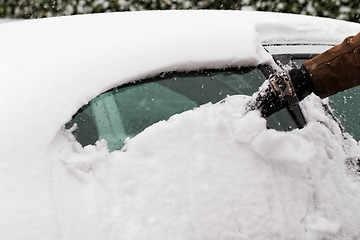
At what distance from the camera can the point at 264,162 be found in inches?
59.6

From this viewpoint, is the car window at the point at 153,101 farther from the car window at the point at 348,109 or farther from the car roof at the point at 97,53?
the car window at the point at 348,109

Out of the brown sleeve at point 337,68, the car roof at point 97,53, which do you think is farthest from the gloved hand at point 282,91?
the car roof at point 97,53

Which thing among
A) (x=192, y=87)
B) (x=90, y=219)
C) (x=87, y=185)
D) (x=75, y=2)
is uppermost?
(x=75, y=2)

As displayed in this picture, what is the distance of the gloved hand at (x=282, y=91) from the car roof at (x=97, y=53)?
14cm

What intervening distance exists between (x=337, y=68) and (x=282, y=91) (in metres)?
0.26

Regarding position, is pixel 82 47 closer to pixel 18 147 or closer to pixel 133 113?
pixel 133 113

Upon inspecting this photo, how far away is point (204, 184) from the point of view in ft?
4.69

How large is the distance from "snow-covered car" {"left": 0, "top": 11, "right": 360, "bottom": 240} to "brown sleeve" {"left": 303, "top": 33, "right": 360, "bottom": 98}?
111mm

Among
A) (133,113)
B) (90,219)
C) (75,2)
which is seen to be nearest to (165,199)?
(90,219)

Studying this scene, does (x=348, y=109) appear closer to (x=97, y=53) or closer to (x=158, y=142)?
(x=158, y=142)

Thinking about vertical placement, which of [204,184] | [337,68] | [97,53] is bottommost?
[204,184]

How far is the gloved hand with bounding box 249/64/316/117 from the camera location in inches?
64.9

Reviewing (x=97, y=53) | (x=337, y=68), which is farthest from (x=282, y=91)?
(x=97, y=53)

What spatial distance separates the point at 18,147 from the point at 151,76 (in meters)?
0.54
